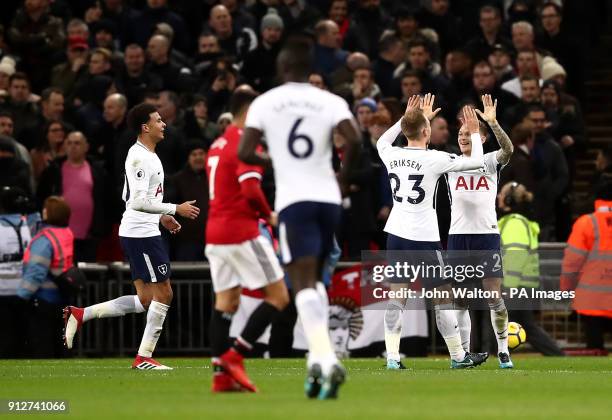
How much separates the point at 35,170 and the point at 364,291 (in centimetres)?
522

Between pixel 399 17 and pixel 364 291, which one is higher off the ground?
A: pixel 399 17

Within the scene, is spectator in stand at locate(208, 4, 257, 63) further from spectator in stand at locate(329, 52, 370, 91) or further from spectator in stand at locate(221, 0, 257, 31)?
spectator in stand at locate(329, 52, 370, 91)

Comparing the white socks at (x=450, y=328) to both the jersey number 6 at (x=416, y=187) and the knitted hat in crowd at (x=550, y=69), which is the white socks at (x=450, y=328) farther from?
the knitted hat in crowd at (x=550, y=69)

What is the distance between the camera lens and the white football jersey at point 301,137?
1139 centimetres

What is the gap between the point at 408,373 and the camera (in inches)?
602

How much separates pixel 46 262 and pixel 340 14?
7.92m

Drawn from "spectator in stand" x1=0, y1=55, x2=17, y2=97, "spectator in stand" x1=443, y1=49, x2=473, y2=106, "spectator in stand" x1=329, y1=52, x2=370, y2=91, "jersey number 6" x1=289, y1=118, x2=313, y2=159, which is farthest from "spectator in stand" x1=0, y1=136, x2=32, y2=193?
"jersey number 6" x1=289, y1=118, x2=313, y2=159

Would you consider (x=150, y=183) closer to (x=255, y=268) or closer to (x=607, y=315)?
(x=255, y=268)

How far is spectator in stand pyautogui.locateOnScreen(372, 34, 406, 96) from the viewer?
79.2 feet

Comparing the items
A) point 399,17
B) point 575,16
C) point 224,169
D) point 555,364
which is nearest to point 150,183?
point 224,169

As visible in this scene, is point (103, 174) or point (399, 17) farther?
point (399, 17)

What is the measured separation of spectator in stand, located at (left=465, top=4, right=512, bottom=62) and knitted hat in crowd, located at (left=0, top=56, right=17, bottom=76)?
Result: 23.8 ft

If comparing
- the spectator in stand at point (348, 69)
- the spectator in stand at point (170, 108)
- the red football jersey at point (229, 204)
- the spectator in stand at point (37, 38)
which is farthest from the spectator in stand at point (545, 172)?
the red football jersey at point (229, 204)

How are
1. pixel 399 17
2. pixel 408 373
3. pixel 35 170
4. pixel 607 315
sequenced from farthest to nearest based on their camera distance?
pixel 399 17 → pixel 35 170 → pixel 607 315 → pixel 408 373
